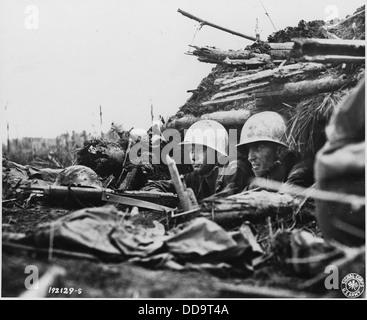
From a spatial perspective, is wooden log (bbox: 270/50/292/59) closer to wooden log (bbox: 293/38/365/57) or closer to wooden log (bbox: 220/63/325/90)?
wooden log (bbox: 220/63/325/90)

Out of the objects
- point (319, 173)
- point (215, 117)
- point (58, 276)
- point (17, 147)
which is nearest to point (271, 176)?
point (319, 173)

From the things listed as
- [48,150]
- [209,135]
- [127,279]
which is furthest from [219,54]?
[127,279]

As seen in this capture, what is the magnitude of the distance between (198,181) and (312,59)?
210cm

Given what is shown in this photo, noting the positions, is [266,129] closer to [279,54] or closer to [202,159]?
[202,159]

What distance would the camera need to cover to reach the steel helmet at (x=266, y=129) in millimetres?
7043

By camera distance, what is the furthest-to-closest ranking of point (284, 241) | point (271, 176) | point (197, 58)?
1. point (197, 58)
2. point (271, 176)
3. point (284, 241)

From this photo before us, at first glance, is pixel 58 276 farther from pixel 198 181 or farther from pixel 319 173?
pixel 319 173

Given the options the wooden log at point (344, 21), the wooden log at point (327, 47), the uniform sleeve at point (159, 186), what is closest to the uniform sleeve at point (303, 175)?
the wooden log at point (327, 47)

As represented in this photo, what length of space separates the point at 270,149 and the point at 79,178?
255 cm

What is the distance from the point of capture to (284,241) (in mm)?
6543

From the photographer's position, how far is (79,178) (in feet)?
24.3

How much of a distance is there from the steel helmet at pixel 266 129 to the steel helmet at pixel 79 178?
1965 mm
